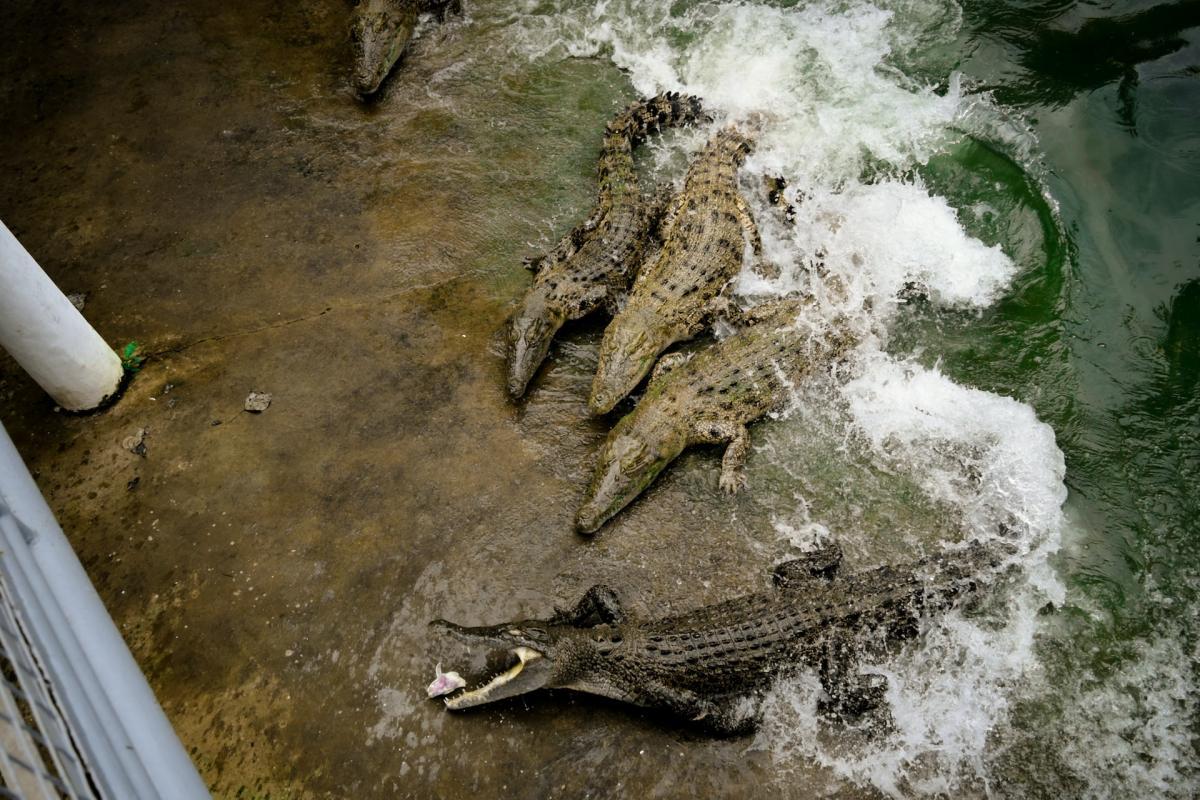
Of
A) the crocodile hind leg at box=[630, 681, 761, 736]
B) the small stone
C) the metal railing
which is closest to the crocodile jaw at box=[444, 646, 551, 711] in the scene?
the crocodile hind leg at box=[630, 681, 761, 736]

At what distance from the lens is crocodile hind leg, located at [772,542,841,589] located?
410 centimetres

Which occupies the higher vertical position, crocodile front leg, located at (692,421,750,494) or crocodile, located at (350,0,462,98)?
crocodile, located at (350,0,462,98)

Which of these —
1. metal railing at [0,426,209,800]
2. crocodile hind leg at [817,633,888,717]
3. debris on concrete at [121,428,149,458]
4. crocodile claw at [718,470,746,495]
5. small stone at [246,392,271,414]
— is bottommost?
crocodile hind leg at [817,633,888,717]

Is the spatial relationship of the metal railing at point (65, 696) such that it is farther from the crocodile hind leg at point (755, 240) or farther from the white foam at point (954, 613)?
the crocodile hind leg at point (755, 240)

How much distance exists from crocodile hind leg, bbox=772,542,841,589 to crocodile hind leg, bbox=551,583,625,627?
0.92m

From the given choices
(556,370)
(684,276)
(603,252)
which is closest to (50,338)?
(556,370)

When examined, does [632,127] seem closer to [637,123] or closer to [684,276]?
[637,123]

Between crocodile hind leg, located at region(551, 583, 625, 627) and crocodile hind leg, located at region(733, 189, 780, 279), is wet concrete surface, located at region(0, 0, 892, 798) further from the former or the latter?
crocodile hind leg, located at region(733, 189, 780, 279)

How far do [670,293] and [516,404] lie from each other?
4.56 feet

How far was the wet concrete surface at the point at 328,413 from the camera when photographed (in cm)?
368

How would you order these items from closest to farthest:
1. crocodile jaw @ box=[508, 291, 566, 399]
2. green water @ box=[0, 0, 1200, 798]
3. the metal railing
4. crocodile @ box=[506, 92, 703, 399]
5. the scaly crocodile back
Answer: the metal railing
green water @ box=[0, 0, 1200, 798]
crocodile jaw @ box=[508, 291, 566, 399]
crocodile @ box=[506, 92, 703, 399]
the scaly crocodile back

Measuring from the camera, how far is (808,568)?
415cm

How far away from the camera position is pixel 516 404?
479 cm

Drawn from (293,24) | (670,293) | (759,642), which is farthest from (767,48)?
(759,642)
